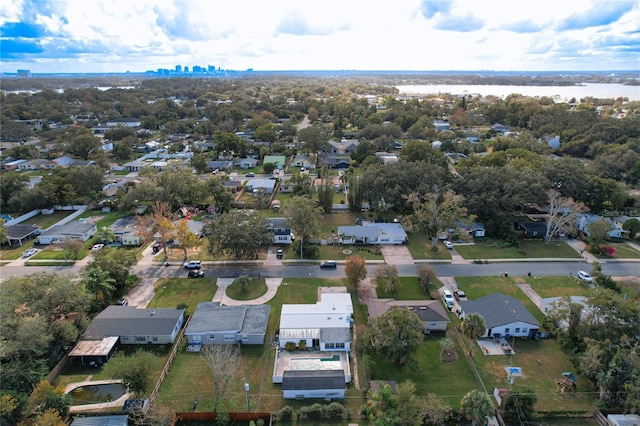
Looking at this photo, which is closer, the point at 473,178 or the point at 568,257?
the point at 568,257

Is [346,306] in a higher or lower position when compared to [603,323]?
lower

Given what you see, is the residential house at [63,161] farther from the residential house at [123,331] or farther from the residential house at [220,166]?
the residential house at [123,331]

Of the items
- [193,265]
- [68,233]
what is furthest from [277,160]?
[193,265]

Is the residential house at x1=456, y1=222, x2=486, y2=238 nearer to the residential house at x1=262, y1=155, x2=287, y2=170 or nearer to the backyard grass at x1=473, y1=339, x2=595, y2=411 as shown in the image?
the backyard grass at x1=473, y1=339, x2=595, y2=411

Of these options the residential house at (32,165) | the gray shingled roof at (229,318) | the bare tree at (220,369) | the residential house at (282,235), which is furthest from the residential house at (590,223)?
the residential house at (32,165)

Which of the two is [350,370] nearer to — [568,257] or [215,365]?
[215,365]

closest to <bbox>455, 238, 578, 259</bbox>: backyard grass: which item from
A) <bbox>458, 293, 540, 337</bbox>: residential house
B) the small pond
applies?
<bbox>458, 293, 540, 337</bbox>: residential house

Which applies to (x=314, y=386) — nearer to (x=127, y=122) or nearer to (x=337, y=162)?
(x=337, y=162)

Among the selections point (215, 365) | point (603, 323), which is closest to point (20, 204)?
point (215, 365)
